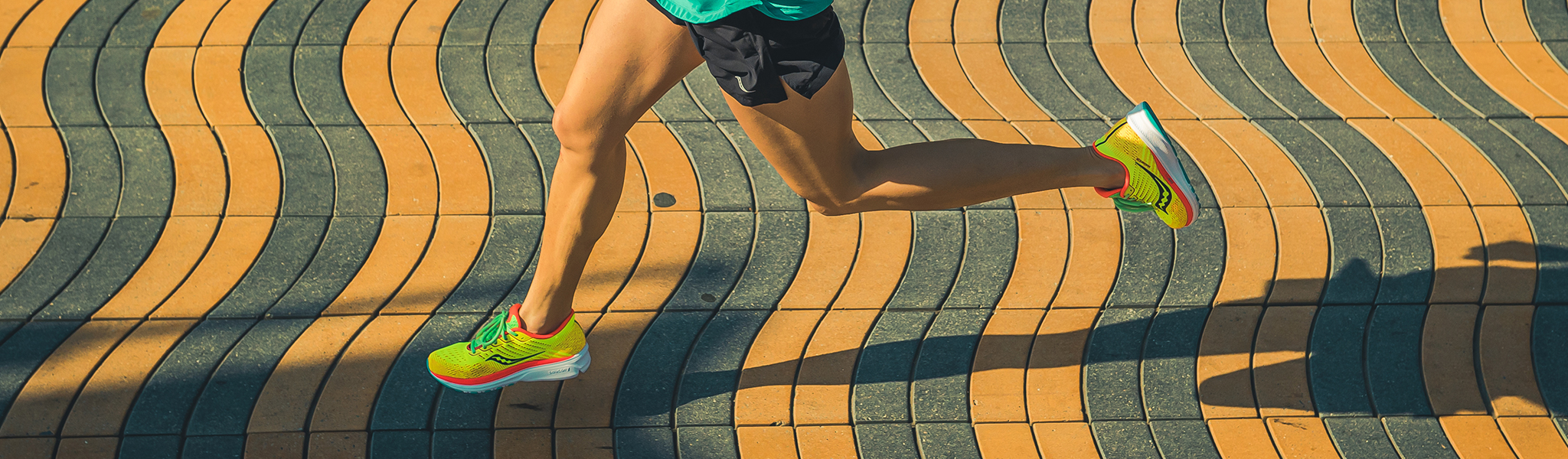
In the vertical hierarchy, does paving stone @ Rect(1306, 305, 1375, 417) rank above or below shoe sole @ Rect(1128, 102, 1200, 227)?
below

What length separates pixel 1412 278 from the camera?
123 inches

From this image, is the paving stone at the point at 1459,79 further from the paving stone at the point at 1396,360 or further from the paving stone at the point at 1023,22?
the paving stone at the point at 1023,22

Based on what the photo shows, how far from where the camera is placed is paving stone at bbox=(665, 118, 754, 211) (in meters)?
3.41

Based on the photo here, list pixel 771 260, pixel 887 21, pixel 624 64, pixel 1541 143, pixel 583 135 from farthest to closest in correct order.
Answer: pixel 887 21 < pixel 1541 143 < pixel 771 260 < pixel 583 135 < pixel 624 64

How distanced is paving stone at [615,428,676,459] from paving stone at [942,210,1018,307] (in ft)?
2.81

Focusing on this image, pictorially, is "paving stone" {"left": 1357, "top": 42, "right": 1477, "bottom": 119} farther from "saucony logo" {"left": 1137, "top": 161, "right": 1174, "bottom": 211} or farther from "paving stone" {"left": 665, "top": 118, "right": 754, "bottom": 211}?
"paving stone" {"left": 665, "top": 118, "right": 754, "bottom": 211}

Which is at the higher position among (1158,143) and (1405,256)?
(1158,143)

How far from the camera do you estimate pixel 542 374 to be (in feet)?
8.89

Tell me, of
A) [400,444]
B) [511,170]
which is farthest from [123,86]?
[400,444]

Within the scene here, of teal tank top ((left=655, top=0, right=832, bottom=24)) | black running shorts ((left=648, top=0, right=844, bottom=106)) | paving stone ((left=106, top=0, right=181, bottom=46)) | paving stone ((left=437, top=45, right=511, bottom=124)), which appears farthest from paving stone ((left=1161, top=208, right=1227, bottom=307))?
paving stone ((left=106, top=0, right=181, bottom=46))

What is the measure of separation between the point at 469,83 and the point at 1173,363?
2.43 meters

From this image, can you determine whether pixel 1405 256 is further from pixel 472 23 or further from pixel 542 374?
pixel 472 23

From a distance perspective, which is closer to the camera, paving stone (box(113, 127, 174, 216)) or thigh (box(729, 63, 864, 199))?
thigh (box(729, 63, 864, 199))

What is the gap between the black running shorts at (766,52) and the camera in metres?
2.00
